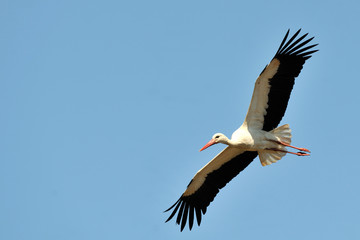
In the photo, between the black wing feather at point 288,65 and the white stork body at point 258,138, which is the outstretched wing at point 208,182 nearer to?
the white stork body at point 258,138

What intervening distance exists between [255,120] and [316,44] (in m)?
1.86

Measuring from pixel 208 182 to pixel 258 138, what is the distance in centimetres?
159

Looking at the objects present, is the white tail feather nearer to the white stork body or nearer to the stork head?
the white stork body

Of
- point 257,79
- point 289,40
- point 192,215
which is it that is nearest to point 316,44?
point 289,40

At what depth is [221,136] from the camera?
13500mm

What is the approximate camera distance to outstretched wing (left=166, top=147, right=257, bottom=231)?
14055mm

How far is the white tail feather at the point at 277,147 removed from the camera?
1345cm

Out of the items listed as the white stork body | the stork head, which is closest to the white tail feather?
the white stork body

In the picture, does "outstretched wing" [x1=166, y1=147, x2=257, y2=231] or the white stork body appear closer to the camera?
the white stork body

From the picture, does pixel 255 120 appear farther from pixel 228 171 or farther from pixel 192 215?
pixel 192 215

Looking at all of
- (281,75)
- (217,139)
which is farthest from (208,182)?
(281,75)

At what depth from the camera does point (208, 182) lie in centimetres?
1423

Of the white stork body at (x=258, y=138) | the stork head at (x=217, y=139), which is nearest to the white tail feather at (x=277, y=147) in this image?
the white stork body at (x=258, y=138)

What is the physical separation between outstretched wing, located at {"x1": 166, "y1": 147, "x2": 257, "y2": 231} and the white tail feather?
1.39ft
